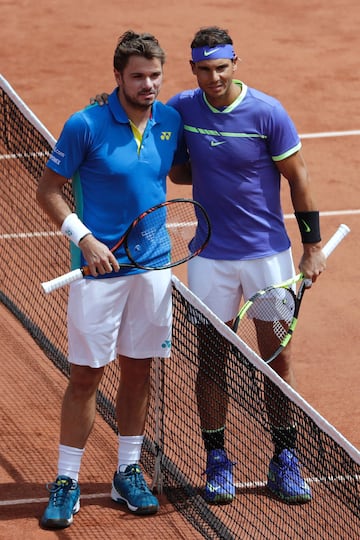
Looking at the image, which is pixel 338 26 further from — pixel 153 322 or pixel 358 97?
pixel 153 322

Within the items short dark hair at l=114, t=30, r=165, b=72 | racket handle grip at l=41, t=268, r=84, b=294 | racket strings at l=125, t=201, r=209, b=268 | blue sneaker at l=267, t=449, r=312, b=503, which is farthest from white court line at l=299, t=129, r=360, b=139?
racket handle grip at l=41, t=268, r=84, b=294

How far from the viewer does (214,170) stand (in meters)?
6.58

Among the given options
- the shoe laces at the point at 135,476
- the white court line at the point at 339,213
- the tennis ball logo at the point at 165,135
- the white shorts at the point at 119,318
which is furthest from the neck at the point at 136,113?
the white court line at the point at 339,213

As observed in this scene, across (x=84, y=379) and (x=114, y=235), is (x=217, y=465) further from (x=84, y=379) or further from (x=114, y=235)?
(x=114, y=235)

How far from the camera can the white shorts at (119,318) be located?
630 cm

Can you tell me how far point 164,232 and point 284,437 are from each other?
128 cm

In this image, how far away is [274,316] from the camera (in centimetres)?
677

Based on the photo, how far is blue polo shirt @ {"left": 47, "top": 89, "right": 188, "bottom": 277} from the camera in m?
6.12

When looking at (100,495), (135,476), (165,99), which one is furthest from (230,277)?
(165,99)

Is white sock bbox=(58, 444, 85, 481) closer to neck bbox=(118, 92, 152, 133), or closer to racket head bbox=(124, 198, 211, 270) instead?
racket head bbox=(124, 198, 211, 270)

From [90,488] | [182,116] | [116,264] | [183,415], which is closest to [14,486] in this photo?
[90,488]

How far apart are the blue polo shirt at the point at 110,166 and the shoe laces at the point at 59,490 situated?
1131mm

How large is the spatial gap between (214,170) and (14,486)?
209 centimetres

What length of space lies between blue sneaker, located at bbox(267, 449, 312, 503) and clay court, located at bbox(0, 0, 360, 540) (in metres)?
0.58
